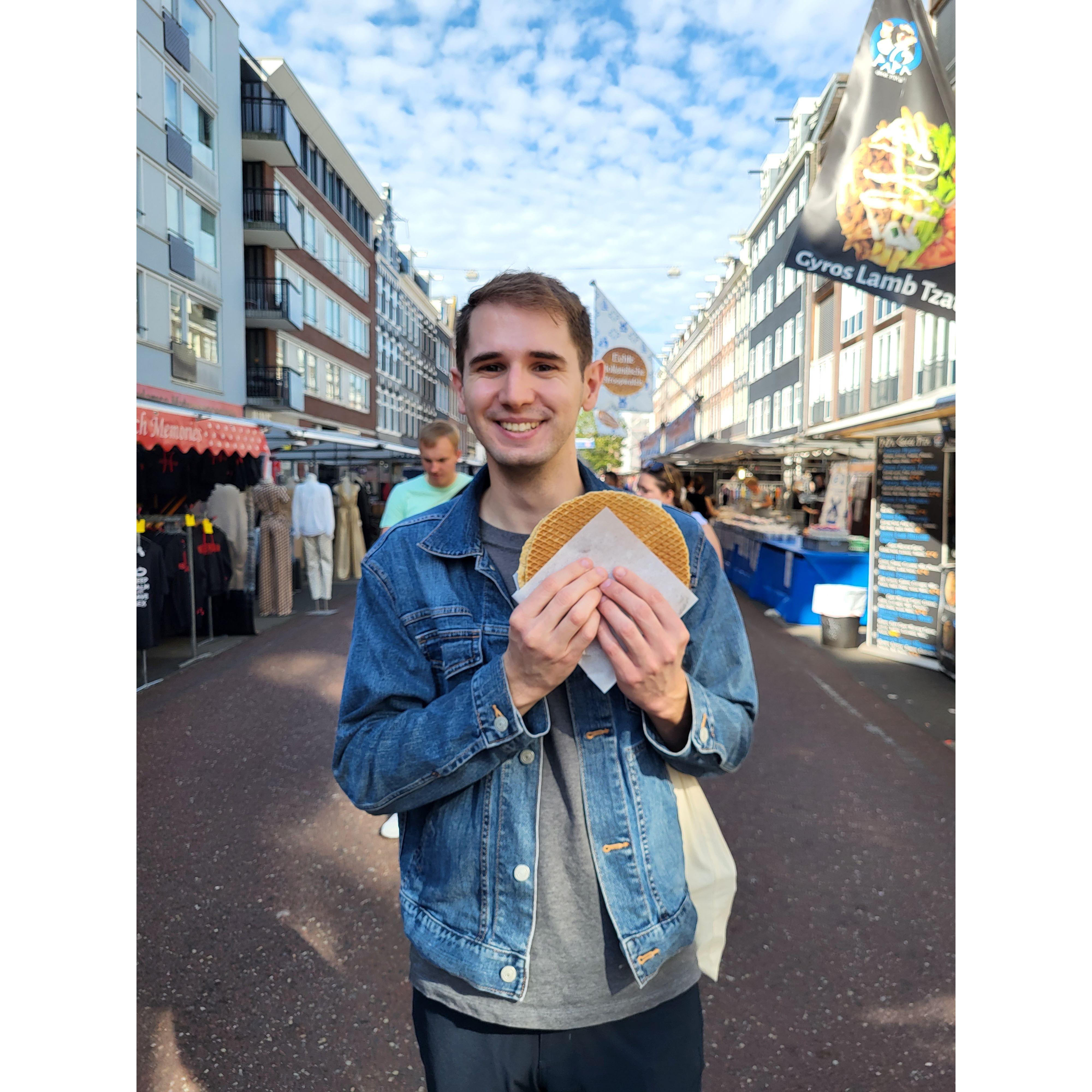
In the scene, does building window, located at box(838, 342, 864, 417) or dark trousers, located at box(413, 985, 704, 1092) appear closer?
dark trousers, located at box(413, 985, 704, 1092)

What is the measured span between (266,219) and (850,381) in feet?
71.5

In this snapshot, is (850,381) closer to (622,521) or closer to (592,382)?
(592,382)

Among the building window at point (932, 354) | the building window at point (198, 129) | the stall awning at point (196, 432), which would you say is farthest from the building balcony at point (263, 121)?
the building window at point (932, 354)

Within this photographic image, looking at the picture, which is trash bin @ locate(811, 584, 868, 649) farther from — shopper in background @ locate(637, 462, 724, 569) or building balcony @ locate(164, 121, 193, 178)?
building balcony @ locate(164, 121, 193, 178)

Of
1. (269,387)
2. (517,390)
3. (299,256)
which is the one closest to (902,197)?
(517,390)

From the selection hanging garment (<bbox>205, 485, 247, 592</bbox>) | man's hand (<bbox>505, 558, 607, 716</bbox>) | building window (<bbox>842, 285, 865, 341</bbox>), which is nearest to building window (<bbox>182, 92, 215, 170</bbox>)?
hanging garment (<bbox>205, 485, 247, 592</bbox>)

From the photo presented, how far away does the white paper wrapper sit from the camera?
1258 mm

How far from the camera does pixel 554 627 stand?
1177 mm

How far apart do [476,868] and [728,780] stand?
4349 millimetres

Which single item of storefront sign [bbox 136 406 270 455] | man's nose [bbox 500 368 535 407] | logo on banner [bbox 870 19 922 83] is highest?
logo on banner [bbox 870 19 922 83]

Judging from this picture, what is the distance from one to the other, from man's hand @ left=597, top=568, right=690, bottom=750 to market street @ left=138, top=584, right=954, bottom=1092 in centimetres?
220

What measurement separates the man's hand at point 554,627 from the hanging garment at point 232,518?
403 inches

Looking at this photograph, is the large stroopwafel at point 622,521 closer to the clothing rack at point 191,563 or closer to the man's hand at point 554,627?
the man's hand at point 554,627
